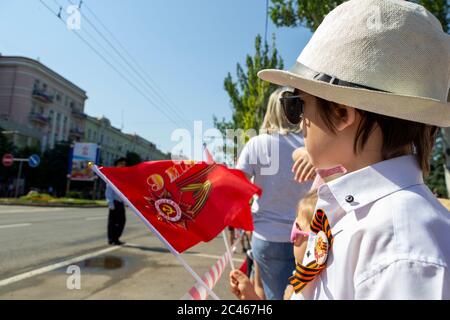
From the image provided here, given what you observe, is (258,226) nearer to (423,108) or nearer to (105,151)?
(423,108)

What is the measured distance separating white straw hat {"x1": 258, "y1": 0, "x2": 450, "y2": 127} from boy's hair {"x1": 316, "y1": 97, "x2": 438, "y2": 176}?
0.16 feet

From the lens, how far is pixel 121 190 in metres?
1.66

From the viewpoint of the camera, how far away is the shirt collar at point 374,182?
783 mm

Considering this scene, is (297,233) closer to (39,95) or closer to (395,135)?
(395,135)

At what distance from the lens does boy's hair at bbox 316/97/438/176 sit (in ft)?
2.84

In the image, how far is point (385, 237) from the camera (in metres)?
0.67

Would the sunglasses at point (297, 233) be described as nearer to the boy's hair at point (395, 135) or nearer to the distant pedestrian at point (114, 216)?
the boy's hair at point (395, 135)

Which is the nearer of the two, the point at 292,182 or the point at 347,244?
the point at 347,244

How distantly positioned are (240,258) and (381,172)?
5860 millimetres

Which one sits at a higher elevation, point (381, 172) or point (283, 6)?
point (283, 6)

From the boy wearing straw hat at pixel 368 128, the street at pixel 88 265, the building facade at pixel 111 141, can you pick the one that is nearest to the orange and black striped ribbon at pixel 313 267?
the boy wearing straw hat at pixel 368 128
